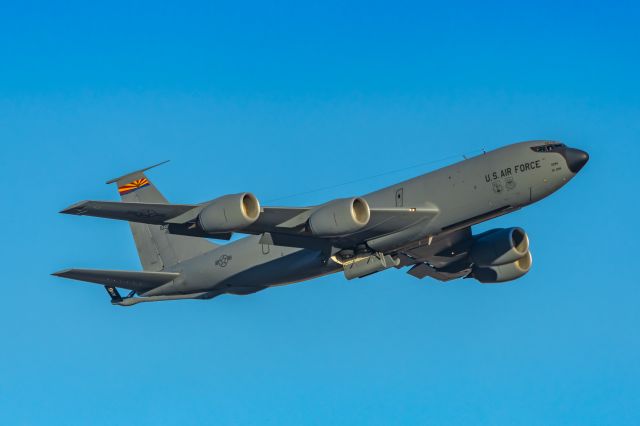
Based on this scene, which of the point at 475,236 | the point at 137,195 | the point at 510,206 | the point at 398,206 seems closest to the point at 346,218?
the point at 398,206

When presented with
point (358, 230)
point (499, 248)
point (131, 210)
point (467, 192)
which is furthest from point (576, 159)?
point (131, 210)

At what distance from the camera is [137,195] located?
53312 millimetres

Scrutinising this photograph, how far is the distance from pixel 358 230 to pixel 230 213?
5010mm

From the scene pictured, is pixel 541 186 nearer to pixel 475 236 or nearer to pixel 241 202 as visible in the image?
pixel 475 236

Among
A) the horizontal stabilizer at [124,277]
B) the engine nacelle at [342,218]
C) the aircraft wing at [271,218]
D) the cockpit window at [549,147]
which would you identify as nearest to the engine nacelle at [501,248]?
the aircraft wing at [271,218]

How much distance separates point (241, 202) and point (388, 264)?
25.4 feet

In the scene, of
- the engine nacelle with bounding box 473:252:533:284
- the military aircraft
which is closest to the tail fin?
the military aircraft

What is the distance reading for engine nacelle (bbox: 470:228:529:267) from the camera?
47312 millimetres

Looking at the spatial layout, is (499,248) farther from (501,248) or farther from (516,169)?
(516,169)

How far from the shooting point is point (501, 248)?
47.3 metres

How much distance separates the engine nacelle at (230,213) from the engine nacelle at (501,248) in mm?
13037

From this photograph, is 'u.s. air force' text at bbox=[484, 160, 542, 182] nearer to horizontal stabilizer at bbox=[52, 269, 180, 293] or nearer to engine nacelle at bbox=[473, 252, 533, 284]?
engine nacelle at bbox=[473, 252, 533, 284]

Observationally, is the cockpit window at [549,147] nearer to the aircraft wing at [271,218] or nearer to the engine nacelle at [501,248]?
the aircraft wing at [271,218]

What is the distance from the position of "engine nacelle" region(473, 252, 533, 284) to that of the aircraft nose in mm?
8984
